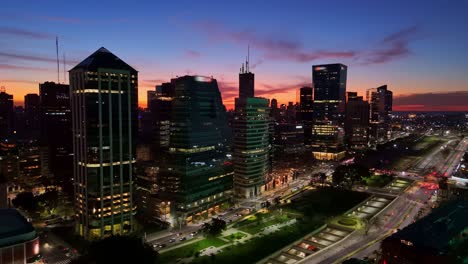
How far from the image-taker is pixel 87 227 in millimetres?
93688

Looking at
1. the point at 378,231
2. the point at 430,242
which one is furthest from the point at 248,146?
the point at 430,242

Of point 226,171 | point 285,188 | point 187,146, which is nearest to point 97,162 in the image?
point 187,146

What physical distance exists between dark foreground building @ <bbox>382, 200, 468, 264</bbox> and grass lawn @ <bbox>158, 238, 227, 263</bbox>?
135 ft

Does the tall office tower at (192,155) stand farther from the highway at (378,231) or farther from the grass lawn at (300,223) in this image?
the highway at (378,231)

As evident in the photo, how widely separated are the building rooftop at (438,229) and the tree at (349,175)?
60.1 m

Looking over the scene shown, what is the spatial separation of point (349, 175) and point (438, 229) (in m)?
75.5

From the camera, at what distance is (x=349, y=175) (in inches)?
5743

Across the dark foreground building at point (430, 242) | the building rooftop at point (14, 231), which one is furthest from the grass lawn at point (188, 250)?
the dark foreground building at point (430, 242)

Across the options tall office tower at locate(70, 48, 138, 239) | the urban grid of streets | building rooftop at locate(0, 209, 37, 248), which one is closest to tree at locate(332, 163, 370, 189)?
the urban grid of streets

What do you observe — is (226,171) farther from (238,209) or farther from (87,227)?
(87,227)

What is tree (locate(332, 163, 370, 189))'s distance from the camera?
144 m

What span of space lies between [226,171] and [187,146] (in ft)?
72.5

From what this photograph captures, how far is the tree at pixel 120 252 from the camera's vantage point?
65500mm

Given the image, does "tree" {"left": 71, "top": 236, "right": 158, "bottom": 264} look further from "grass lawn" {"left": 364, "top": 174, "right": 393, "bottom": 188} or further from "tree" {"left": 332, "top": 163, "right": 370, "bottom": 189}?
"grass lawn" {"left": 364, "top": 174, "right": 393, "bottom": 188}
